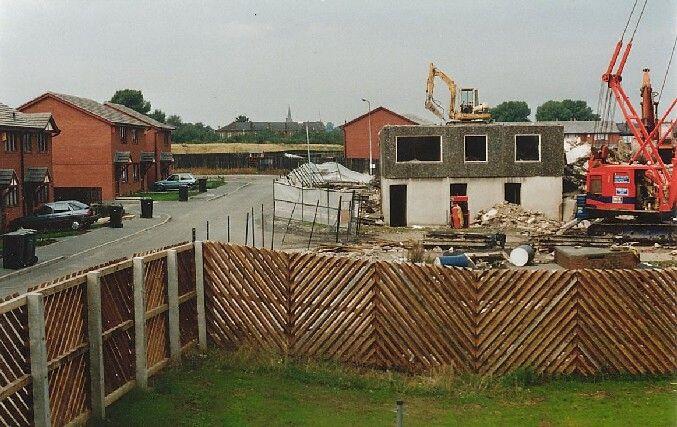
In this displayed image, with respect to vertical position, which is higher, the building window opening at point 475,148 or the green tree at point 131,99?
the green tree at point 131,99

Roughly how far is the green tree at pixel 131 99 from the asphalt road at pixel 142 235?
2963 inches

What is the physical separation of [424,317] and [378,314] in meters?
0.73

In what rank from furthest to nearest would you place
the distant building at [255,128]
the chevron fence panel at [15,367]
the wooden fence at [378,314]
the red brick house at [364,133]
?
1. the distant building at [255,128]
2. the red brick house at [364,133]
3. the wooden fence at [378,314]
4. the chevron fence panel at [15,367]

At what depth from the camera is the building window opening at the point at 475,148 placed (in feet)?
137

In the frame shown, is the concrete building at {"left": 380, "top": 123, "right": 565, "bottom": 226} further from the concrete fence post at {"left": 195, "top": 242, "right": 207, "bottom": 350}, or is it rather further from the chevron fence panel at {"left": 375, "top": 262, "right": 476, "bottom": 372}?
the chevron fence panel at {"left": 375, "top": 262, "right": 476, "bottom": 372}

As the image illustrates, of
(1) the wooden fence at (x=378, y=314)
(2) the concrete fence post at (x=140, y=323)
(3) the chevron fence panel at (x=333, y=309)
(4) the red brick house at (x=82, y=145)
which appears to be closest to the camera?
(2) the concrete fence post at (x=140, y=323)

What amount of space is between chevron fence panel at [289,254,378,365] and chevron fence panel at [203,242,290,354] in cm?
21

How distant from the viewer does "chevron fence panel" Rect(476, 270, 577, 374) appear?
36.3 ft

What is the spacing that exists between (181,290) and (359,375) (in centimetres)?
324

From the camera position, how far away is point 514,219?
129 feet

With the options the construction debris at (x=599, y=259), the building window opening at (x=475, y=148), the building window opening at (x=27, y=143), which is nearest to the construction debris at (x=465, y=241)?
the construction debris at (x=599, y=259)

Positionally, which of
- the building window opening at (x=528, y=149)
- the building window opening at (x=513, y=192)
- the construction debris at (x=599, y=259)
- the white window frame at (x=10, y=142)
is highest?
the white window frame at (x=10, y=142)

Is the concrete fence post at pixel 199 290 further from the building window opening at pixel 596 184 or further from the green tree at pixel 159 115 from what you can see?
the green tree at pixel 159 115

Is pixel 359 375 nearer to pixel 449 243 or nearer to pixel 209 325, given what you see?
pixel 209 325
